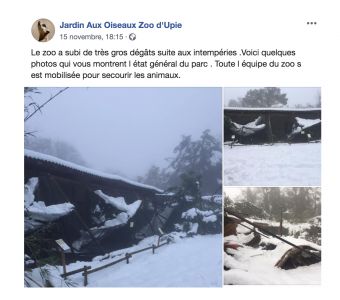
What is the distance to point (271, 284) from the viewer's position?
2.61 m

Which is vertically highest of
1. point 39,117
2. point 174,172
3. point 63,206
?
point 39,117

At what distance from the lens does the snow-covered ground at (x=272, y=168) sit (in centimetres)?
261

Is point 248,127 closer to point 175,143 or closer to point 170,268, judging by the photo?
point 175,143

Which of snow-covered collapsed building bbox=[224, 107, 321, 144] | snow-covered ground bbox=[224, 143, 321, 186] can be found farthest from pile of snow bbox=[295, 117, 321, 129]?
snow-covered ground bbox=[224, 143, 321, 186]

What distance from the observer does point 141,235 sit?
8.79ft

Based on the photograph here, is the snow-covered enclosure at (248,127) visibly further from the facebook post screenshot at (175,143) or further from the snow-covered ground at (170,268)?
the snow-covered ground at (170,268)

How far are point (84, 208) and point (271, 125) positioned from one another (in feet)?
4.30

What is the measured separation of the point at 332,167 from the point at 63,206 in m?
1.71

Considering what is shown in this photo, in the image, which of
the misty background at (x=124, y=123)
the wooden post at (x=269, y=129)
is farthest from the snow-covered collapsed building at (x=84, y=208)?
the wooden post at (x=269, y=129)

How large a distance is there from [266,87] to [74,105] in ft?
3.97
